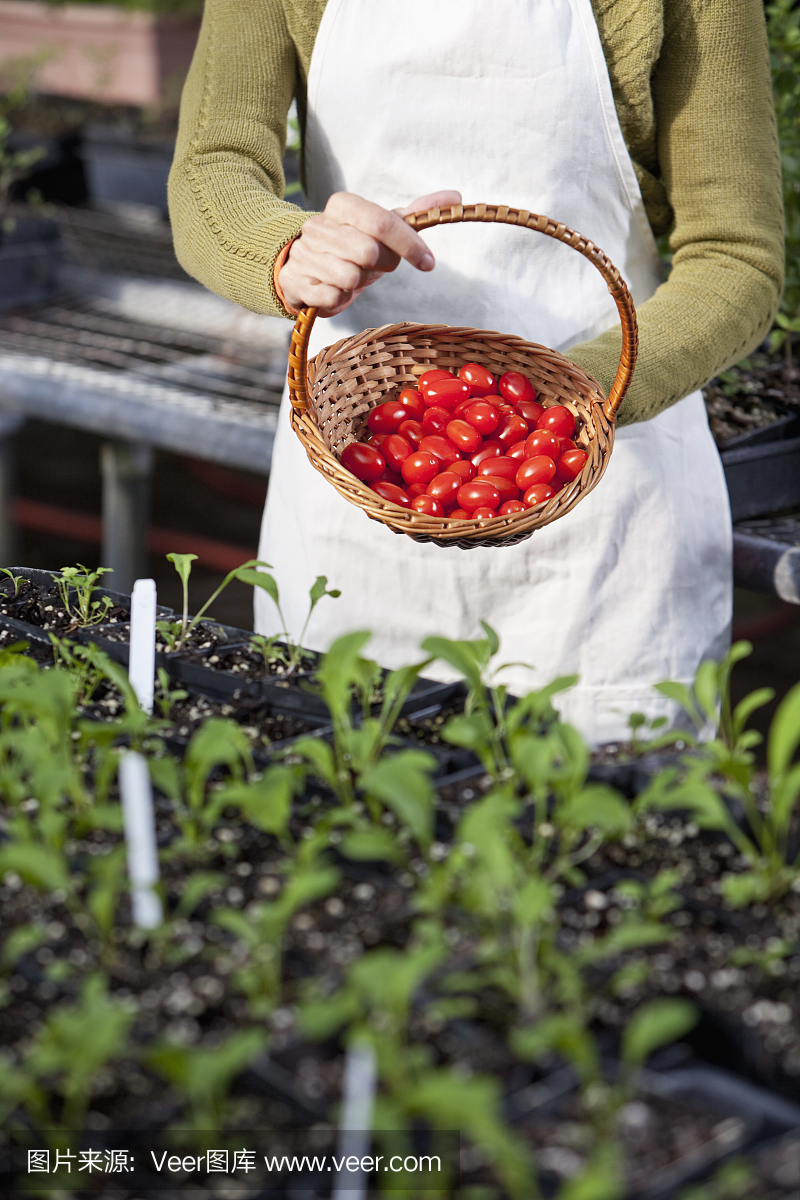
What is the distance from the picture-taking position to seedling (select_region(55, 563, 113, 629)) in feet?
Answer: 3.37

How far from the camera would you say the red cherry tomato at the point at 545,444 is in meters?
1.11

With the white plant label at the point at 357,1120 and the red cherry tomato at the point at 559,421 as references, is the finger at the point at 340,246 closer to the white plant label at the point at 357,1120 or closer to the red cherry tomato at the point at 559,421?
the red cherry tomato at the point at 559,421

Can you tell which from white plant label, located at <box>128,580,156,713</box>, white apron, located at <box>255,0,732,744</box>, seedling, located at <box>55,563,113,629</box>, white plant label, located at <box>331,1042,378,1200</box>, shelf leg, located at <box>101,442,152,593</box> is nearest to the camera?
white plant label, located at <box>331,1042,378,1200</box>

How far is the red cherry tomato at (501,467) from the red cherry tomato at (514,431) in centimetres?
3

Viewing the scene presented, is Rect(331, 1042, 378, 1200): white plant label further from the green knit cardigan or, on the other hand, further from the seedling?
the green knit cardigan

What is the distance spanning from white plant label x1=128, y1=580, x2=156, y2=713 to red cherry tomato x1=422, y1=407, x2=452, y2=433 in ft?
1.37

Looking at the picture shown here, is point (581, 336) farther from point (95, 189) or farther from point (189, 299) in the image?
point (95, 189)

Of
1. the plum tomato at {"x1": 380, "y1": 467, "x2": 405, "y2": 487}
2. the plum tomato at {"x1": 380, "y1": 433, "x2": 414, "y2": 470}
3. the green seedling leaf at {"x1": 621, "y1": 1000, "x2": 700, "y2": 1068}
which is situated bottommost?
the plum tomato at {"x1": 380, "y1": 467, "x2": 405, "y2": 487}

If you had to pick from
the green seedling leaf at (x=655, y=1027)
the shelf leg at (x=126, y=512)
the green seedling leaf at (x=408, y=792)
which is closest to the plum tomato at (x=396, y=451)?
the green seedling leaf at (x=408, y=792)

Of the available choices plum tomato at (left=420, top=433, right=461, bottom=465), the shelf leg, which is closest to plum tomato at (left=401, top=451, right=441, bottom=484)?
plum tomato at (left=420, top=433, right=461, bottom=465)

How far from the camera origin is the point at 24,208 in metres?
2.93

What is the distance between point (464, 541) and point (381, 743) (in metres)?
0.24

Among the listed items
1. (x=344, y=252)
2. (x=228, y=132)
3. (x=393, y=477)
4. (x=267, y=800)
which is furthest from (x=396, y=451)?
(x=267, y=800)

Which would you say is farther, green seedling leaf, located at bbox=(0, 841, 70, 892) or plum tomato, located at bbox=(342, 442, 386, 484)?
plum tomato, located at bbox=(342, 442, 386, 484)
